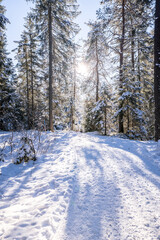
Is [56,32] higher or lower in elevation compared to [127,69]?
higher

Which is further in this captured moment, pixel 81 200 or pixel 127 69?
pixel 127 69

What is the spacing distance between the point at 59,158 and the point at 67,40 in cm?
1072

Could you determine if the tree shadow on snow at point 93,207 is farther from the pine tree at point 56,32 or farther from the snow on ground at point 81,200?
the pine tree at point 56,32

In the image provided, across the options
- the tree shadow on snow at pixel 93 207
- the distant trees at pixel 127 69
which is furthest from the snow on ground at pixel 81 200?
the distant trees at pixel 127 69

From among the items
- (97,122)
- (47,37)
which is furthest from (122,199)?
(47,37)

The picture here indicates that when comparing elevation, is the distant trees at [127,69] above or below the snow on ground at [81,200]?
above

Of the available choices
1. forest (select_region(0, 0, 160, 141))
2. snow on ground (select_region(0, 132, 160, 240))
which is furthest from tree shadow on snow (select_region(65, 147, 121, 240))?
forest (select_region(0, 0, 160, 141))

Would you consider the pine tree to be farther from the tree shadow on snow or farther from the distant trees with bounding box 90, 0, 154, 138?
the tree shadow on snow

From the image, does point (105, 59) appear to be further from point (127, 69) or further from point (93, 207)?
point (93, 207)

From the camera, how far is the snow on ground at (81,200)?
1715 mm

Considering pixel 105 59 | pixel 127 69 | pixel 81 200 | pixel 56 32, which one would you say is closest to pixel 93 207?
pixel 81 200

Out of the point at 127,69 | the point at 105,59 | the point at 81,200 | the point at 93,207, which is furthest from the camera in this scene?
the point at 105,59

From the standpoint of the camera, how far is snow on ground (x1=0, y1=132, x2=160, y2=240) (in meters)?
1.71

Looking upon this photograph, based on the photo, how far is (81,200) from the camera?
2.37 meters
